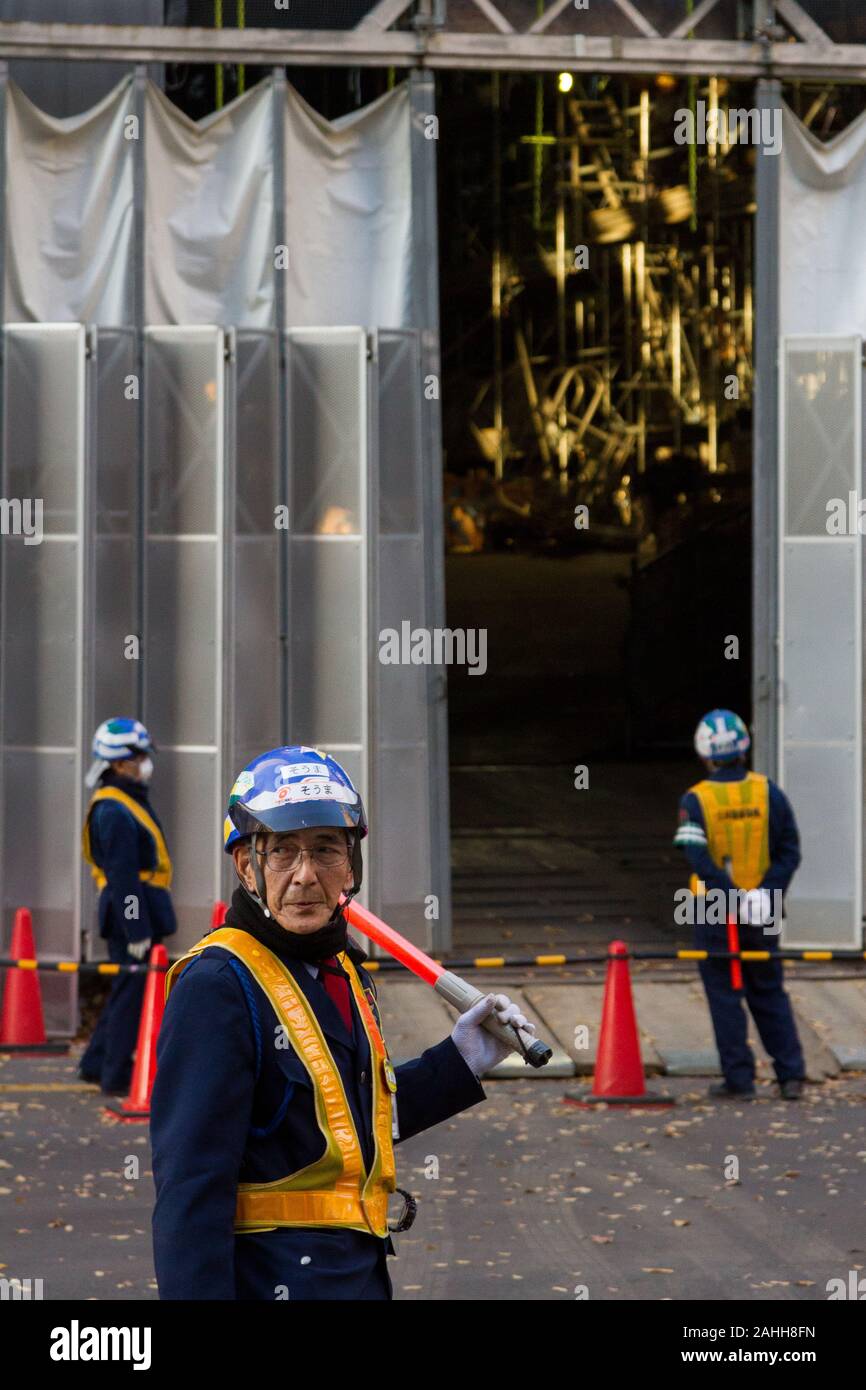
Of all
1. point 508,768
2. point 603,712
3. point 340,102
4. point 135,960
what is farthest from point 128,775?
point 603,712

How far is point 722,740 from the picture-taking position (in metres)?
12.4

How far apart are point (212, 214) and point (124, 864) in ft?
18.5

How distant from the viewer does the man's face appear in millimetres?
4125

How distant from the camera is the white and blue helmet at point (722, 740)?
1241 centimetres

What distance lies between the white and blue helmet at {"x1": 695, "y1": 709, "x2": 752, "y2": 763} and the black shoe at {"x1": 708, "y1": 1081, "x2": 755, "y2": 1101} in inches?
75.4

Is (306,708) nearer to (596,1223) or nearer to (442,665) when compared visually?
(442,665)

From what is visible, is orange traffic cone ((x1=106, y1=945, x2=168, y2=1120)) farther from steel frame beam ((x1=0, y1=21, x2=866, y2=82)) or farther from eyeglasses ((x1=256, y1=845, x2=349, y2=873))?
eyeglasses ((x1=256, y1=845, x2=349, y2=873))

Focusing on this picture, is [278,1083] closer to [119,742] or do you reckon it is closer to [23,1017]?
[119,742]

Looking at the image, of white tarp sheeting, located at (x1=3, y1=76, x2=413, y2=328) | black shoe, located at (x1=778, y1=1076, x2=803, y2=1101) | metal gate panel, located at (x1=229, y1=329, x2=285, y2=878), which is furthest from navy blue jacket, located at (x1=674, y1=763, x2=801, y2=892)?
white tarp sheeting, located at (x1=3, y1=76, x2=413, y2=328)

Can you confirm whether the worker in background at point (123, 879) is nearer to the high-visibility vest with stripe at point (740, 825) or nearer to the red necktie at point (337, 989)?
the high-visibility vest with stripe at point (740, 825)

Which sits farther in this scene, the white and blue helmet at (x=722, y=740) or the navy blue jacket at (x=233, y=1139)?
the white and blue helmet at (x=722, y=740)

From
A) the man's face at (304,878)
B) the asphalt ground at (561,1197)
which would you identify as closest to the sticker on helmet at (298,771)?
the man's face at (304,878)

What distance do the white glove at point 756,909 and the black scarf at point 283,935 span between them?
326 inches

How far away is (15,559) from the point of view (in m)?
14.7
